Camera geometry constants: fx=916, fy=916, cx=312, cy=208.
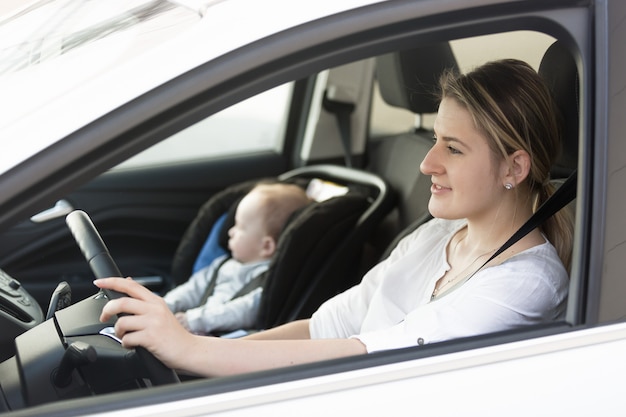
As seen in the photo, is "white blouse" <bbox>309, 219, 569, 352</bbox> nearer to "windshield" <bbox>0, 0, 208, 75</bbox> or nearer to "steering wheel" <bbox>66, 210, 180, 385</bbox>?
"steering wheel" <bbox>66, 210, 180, 385</bbox>

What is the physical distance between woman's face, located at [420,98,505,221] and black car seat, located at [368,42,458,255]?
0.52 metres

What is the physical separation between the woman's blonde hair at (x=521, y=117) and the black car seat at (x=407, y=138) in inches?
19.7

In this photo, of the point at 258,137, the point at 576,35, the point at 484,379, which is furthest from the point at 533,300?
the point at 258,137

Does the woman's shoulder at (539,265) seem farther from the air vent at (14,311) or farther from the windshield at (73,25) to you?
the air vent at (14,311)

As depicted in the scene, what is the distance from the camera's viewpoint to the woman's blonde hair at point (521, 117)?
1.85m

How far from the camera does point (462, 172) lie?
1.86m

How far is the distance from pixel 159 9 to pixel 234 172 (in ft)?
7.69

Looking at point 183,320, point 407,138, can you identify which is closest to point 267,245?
point 183,320

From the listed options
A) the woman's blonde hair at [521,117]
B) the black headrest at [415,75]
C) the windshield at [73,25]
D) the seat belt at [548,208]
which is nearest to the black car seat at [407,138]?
the black headrest at [415,75]

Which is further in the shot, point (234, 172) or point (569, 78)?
point (234, 172)

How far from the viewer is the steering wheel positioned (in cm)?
149

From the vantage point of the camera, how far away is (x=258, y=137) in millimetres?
4047

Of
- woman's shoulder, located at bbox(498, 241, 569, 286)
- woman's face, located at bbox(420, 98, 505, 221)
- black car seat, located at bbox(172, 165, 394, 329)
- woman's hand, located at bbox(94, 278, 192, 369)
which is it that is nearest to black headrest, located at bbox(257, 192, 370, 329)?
black car seat, located at bbox(172, 165, 394, 329)

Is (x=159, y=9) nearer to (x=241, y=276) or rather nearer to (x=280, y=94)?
(x=241, y=276)
